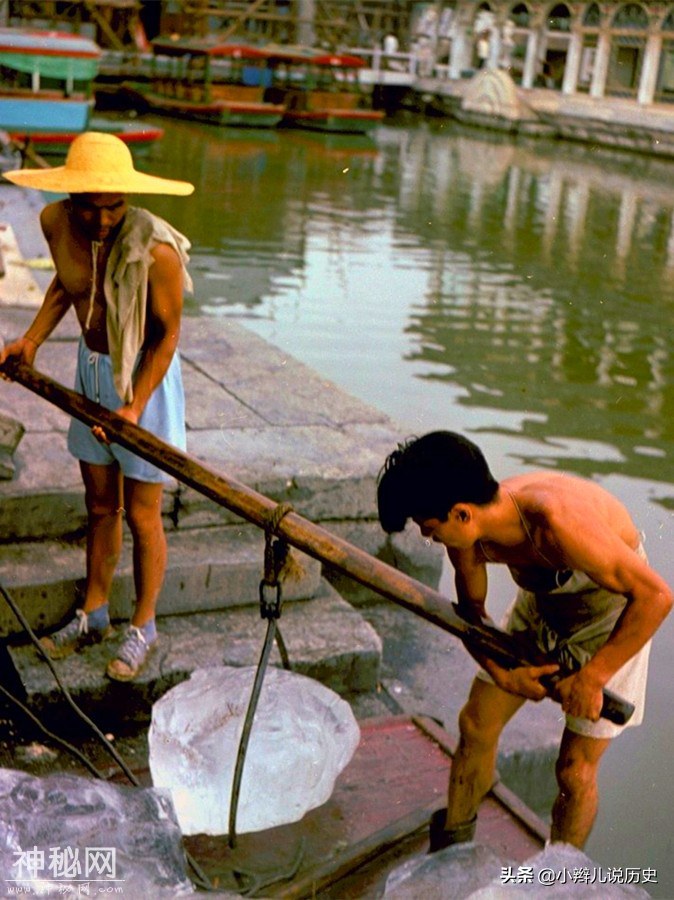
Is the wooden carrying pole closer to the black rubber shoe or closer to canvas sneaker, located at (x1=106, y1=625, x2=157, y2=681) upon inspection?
the black rubber shoe

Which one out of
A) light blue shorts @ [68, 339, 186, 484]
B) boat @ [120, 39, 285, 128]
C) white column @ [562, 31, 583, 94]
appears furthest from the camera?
white column @ [562, 31, 583, 94]

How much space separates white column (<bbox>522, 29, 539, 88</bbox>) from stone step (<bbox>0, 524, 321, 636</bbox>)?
34715 mm

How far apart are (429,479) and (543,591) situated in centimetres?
60

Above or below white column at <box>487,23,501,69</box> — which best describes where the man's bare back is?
below

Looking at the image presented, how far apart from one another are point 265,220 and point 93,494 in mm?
13508

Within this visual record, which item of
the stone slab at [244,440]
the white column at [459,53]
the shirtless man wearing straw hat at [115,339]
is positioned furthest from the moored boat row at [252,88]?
the shirtless man wearing straw hat at [115,339]

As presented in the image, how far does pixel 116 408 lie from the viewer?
347 centimetres

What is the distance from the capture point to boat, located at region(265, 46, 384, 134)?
30.4 metres

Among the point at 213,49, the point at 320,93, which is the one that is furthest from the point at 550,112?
the point at 213,49

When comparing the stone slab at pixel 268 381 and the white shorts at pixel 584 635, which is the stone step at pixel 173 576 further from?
the white shorts at pixel 584 635

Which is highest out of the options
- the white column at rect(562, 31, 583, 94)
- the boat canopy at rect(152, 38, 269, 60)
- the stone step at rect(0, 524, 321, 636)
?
the white column at rect(562, 31, 583, 94)

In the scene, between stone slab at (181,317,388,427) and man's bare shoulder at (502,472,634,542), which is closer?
man's bare shoulder at (502,472,634,542)

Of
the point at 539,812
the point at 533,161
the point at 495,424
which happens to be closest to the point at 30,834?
the point at 539,812

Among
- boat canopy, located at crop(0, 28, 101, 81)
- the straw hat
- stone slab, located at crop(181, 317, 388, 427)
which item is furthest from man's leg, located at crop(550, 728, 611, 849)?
boat canopy, located at crop(0, 28, 101, 81)
